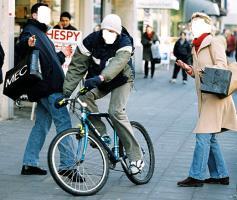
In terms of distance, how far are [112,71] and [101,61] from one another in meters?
0.28

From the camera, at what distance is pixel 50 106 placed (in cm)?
784

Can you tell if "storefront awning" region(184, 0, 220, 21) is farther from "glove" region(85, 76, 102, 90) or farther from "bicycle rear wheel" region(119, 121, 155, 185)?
"glove" region(85, 76, 102, 90)

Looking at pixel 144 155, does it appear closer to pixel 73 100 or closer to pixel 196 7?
pixel 73 100

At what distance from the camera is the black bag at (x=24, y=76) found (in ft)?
25.2

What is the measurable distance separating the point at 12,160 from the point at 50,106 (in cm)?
142

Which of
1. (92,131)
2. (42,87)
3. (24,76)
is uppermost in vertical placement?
(24,76)

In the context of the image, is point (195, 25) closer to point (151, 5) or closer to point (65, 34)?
point (65, 34)

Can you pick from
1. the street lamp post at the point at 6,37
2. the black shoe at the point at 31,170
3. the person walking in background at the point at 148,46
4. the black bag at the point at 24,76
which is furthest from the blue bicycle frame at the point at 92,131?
the person walking in background at the point at 148,46

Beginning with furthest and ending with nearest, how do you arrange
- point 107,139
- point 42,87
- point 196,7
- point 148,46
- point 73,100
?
point 196,7, point 148,46, point 42,87, point 107,139, point 73,100

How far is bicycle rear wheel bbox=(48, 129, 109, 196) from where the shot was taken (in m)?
7.01

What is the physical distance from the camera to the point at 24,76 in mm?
7746

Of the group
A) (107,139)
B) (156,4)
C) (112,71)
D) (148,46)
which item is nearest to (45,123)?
A: (107,139)

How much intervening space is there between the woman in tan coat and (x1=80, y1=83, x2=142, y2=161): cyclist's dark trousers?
59 centimetres

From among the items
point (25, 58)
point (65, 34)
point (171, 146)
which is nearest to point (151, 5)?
point (65, 34)
